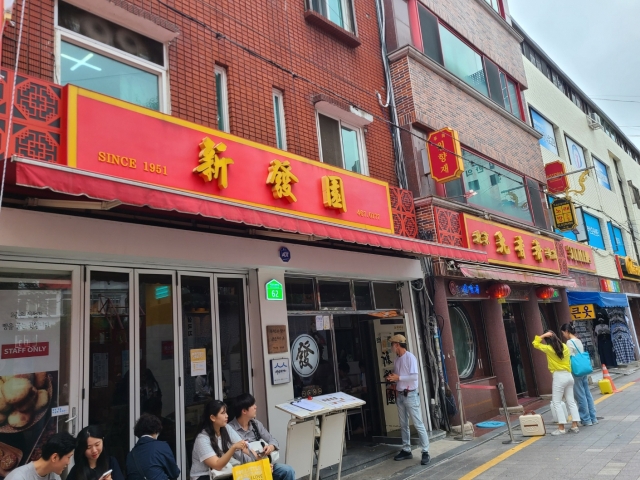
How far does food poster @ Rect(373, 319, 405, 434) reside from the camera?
9533 mm

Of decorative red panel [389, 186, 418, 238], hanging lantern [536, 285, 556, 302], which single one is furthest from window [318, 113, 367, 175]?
hanging lantern [536, 285, 556, 302]

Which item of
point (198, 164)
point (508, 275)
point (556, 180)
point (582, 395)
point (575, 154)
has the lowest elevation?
point (582, 395)

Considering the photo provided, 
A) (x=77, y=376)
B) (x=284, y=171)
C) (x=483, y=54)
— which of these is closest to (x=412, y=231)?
(x=284, y=171)

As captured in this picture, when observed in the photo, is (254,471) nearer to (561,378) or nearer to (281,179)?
(281,179)

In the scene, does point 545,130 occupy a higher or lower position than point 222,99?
higher

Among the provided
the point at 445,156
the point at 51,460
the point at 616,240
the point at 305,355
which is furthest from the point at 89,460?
the point at 616,240

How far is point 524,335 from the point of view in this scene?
14.5 meters

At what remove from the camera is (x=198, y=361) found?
6.61m

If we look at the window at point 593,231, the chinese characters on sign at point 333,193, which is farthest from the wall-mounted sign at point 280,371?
the window at point 593,231

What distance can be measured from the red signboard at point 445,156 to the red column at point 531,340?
587 centimetres

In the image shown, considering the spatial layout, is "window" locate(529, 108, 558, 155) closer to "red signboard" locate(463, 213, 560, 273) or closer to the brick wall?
"red signboard" locate(463, 213, 560, 273)

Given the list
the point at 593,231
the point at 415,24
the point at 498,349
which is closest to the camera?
the point at 498,349

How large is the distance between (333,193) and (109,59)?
3.73 meters

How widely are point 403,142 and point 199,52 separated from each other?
17.2 ft
